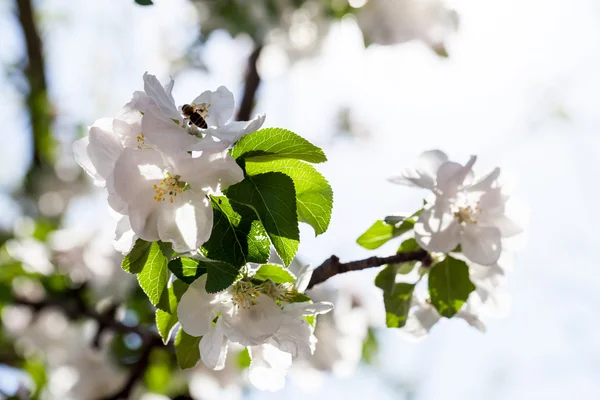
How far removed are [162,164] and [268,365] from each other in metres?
0.32

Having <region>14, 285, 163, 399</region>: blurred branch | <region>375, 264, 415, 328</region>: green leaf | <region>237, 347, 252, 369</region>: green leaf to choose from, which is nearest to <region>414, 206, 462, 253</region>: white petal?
<region>375, 264, 415, 328</region>: green leaf

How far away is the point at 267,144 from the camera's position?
31.4 inches

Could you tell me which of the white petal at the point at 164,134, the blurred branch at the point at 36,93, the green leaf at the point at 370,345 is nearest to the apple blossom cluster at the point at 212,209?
the white petal at the point at 164,134

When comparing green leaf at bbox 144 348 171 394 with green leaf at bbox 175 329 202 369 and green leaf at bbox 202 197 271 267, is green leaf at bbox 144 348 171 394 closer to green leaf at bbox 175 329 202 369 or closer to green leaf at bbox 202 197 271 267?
green leaf at bbox 175 329 202 369

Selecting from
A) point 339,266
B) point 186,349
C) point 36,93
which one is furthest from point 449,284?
point 36,93

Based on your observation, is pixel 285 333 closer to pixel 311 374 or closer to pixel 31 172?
pixel 311 374

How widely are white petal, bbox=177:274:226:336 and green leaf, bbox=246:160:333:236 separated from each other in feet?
0.51

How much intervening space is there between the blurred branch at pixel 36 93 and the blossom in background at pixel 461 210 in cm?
236

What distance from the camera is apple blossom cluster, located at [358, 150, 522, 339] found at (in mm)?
961

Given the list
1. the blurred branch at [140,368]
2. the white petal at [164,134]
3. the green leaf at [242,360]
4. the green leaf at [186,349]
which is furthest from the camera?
the green leaf at [242,360]

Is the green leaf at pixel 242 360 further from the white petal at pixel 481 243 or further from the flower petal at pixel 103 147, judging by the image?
the flower petal at pixel 103 147

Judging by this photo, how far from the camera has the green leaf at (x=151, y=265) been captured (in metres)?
0.81

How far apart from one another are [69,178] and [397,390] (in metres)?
2.33

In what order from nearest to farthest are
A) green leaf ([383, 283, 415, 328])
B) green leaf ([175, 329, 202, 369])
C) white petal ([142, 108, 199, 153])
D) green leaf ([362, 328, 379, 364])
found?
white petal ([142, 108, 199, 153]) → green leaf ([175, 329, 202, 369]) → green leaf ([383, 283, 415, 328]) → green leaf ([362, 328, 379, 364])
